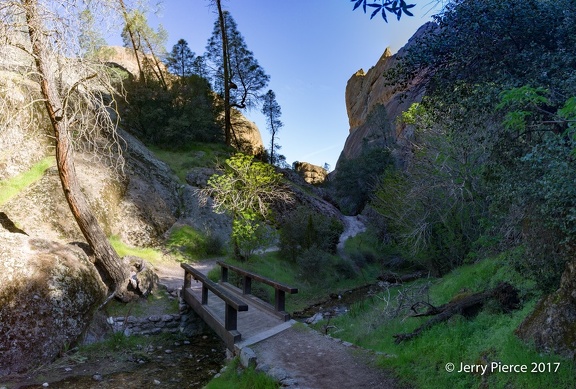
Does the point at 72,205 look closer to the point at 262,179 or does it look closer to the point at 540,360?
the point at 262,179

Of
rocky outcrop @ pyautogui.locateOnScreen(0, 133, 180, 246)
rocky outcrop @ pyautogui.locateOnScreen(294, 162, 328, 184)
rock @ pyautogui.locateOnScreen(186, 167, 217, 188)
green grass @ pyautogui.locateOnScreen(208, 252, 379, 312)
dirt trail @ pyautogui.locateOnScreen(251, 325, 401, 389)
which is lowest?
green grass @ pyautogui.locateOnScreen(208, 252, 379, 312)

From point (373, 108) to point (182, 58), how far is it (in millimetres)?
24207

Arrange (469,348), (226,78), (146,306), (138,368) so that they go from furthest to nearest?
1. (226,78)
2. (146,306)
3. (138,368)
4. (469,348)

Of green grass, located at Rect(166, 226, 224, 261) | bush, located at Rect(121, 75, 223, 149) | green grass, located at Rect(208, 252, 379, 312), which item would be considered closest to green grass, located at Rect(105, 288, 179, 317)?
green grass, located at Rect(208, 252, 379, 312)

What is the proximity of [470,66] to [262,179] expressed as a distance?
8871 millimetres

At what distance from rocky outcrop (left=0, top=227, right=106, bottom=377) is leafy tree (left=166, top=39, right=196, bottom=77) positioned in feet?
85.1

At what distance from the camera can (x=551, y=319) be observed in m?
3.86

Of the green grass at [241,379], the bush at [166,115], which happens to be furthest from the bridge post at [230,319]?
the bush at [166,115]

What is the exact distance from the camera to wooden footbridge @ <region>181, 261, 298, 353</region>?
6.55 m

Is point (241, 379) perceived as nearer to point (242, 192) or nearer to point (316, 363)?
point (316, 363)

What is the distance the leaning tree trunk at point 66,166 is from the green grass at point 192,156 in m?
11.2

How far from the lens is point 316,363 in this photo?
5.34 metres

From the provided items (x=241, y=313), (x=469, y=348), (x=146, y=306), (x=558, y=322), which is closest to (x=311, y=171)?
(x=146, y=306)

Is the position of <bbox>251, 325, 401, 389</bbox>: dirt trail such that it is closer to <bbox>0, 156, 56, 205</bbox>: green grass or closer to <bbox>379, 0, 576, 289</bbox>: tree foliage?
<bbox>379, 0, 576, 289</bbox>: tree foliage
